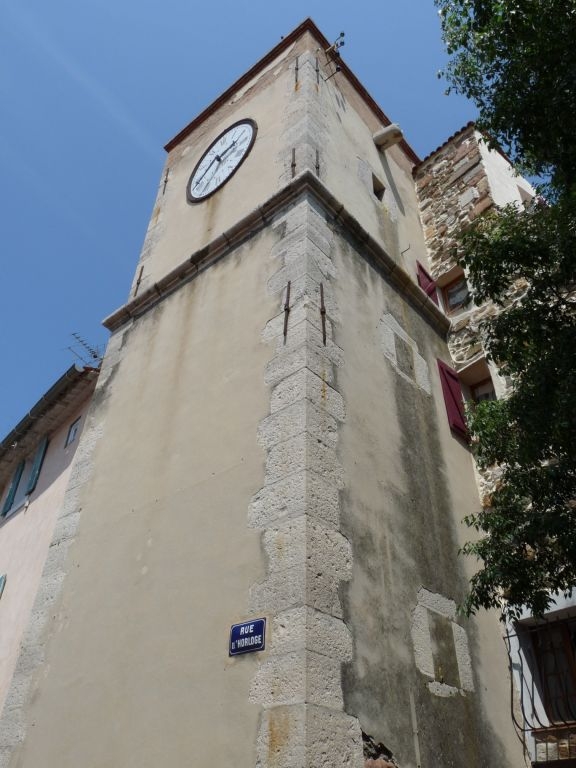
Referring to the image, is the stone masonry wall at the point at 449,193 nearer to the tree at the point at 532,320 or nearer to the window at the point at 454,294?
the window at the point at 454,294

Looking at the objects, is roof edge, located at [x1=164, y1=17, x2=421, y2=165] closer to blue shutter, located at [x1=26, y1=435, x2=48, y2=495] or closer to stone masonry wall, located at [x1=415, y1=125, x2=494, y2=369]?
stone masonry wall, located at [x1=415, y1=125, x2=494, y2=369]

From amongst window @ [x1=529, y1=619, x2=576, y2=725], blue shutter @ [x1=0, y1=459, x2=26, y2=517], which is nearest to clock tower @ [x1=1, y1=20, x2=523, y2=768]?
window @ [x1=529, y1=619, x2=576, y2=725]

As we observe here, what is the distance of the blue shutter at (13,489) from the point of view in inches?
413

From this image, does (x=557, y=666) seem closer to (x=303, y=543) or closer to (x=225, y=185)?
(x=303, y=543)

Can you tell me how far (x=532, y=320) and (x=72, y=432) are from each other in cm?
731

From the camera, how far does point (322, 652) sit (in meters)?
3.82

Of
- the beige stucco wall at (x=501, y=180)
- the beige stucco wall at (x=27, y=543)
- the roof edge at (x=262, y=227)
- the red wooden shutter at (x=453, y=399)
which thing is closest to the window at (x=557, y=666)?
the red wooden shutter at (x=453, y=399)

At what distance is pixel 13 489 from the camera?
Answer: 10.7 m

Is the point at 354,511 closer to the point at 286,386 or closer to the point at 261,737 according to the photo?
the point at 286,386

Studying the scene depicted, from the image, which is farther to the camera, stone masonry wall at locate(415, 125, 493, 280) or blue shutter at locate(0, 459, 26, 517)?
blue shutter at locate(0, 459, 26, 517)

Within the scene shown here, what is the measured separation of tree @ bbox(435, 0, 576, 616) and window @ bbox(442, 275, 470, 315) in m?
3.24

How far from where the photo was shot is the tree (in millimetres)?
4305

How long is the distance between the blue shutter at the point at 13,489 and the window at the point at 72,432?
1563mm

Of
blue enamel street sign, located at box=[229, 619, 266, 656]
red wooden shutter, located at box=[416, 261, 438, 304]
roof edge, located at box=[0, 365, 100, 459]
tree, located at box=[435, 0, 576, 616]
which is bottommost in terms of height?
blue enamel street sign, located at box=[229, 619, 266, 656]
